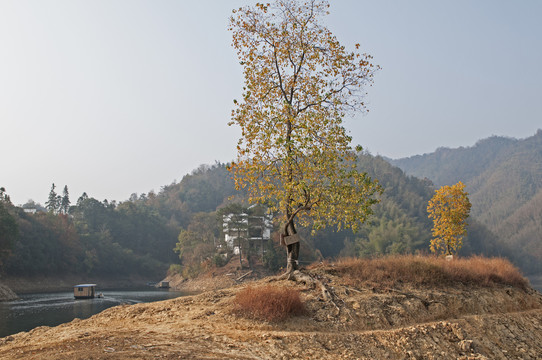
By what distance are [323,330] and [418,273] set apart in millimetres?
4948

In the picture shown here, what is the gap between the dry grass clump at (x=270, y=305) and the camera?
10.3m

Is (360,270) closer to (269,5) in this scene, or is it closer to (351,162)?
(351,162)

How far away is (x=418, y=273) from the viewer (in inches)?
538

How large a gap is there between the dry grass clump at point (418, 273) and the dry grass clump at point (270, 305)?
288 cm

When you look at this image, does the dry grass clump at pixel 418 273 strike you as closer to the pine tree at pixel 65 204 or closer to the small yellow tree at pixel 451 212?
the small yellow tree at pixel 451 212

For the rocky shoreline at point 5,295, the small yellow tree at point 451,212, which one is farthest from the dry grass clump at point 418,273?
the rocky shoreline at point 5,295

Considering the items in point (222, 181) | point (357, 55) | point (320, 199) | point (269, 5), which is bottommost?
point (320, 199)

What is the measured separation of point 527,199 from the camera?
186 meters

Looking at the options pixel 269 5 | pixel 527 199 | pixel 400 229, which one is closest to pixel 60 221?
pixel 400 229

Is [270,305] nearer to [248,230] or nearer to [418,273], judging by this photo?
[418,273]

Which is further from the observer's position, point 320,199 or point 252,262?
point 252,262

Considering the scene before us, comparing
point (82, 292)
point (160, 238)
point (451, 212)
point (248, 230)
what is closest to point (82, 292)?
point (82, 292)

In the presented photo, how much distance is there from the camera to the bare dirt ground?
8.31 meters

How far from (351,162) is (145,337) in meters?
8.40
